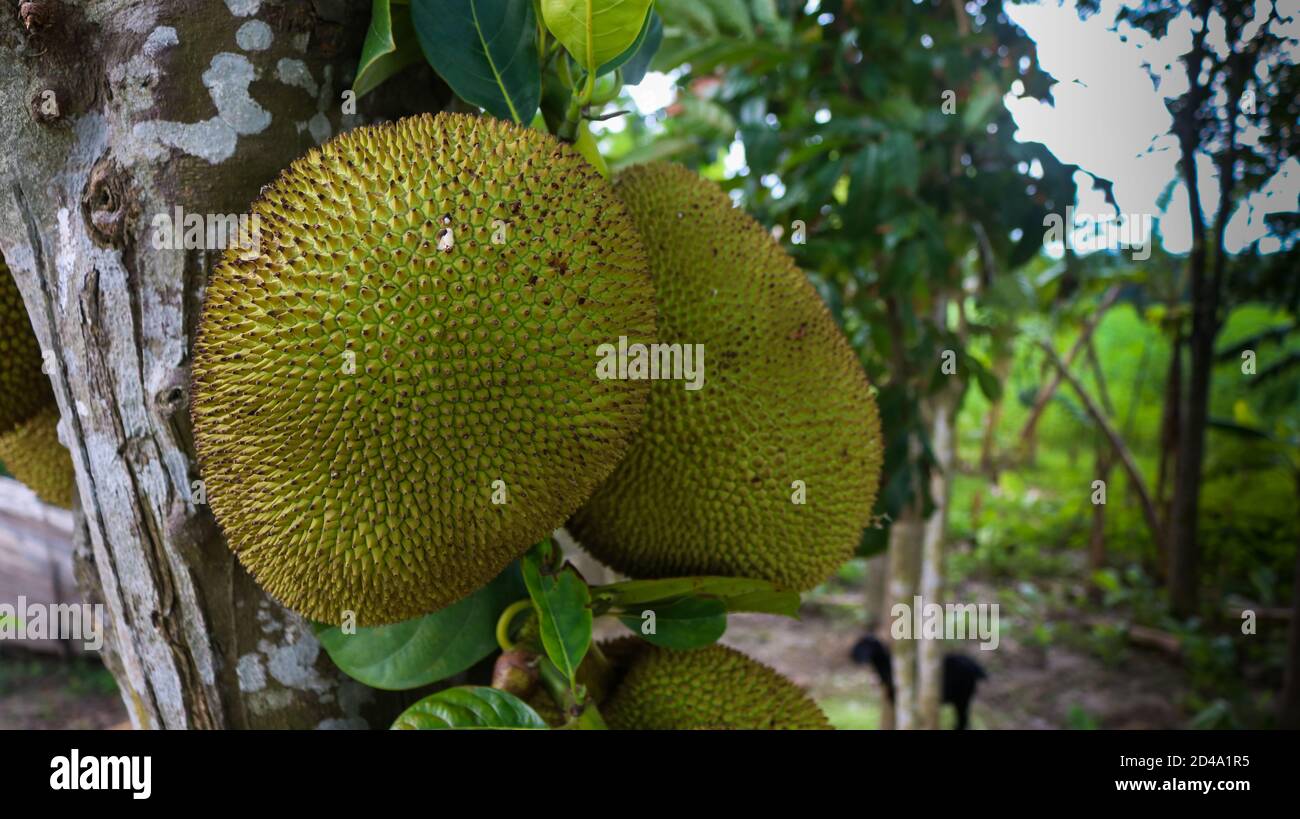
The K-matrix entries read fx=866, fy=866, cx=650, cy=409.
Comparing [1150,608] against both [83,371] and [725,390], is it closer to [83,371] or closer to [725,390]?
[725,390]

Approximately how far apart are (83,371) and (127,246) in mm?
101

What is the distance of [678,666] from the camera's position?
0.73 meters

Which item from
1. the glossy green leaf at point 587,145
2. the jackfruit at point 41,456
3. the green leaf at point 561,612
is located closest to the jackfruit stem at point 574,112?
the glossy green leaf at point 587,145

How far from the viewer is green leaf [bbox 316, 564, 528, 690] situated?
63cm

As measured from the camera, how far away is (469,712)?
1.97 ft

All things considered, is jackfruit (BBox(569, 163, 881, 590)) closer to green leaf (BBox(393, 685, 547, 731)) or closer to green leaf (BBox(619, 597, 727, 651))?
green leaf (BBox(619, 597, 727, 651))

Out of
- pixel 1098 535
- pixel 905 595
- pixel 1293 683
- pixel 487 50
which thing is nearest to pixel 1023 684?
pixel 1098 535

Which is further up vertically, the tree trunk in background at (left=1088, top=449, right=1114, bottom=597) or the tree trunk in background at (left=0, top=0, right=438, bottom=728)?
the tree trunk in background at (left=0, top=0, right=438, bottom=728)

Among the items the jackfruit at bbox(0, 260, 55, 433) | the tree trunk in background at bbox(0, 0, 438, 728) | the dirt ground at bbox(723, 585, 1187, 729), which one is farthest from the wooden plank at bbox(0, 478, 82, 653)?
the dirt ground at bbox(723, 585, 1187, 729)

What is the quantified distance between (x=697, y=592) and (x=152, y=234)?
471 mm

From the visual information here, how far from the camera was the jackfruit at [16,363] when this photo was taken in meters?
0.74

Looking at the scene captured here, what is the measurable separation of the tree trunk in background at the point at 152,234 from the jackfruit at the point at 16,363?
5.1 inches

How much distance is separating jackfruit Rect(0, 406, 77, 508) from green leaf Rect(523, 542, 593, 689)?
19.9 inches
